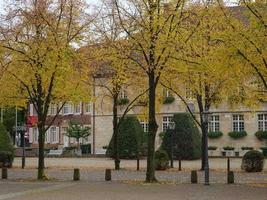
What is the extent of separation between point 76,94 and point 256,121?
30992mm

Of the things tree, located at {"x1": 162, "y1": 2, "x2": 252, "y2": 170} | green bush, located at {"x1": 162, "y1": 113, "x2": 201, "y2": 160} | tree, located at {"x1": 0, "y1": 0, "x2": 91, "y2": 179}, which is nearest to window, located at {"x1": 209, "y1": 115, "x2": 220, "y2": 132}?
green bush, located at {"x1": 162, "y1": 113, "x2": 201, "y2": 160}

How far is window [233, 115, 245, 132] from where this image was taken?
55.4 metres

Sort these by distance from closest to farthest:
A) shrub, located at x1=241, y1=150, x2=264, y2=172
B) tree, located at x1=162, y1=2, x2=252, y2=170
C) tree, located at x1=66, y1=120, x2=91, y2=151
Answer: tree, located at x1=162, y1=2, x2=252, y2=170
shrub, located at x1=241, y1=150, x2=264, y2=172
tree, located at x1=66, y1=120, x2=91, y2=151

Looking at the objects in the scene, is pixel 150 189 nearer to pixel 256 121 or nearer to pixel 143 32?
pixel 143 32

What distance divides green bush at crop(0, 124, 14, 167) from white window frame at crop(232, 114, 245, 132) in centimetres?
2446

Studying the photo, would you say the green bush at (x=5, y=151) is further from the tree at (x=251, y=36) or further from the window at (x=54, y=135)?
the window at (x=54, y=135)

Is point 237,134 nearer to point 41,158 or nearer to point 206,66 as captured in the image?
point 206,66

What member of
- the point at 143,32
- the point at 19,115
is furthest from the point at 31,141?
the point at 143,32

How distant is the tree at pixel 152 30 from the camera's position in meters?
22.3

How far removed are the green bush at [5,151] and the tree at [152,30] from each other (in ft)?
48.0

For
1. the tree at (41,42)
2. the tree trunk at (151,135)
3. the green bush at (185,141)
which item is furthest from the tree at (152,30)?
the green bush at (185,141)

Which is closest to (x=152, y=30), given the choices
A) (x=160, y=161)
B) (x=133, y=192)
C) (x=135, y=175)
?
(x=133, y=192)

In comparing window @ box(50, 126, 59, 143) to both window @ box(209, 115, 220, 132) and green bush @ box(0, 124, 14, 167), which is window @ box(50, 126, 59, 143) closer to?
window @ box(209, 115, 220, 132)

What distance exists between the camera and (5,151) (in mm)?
37000
